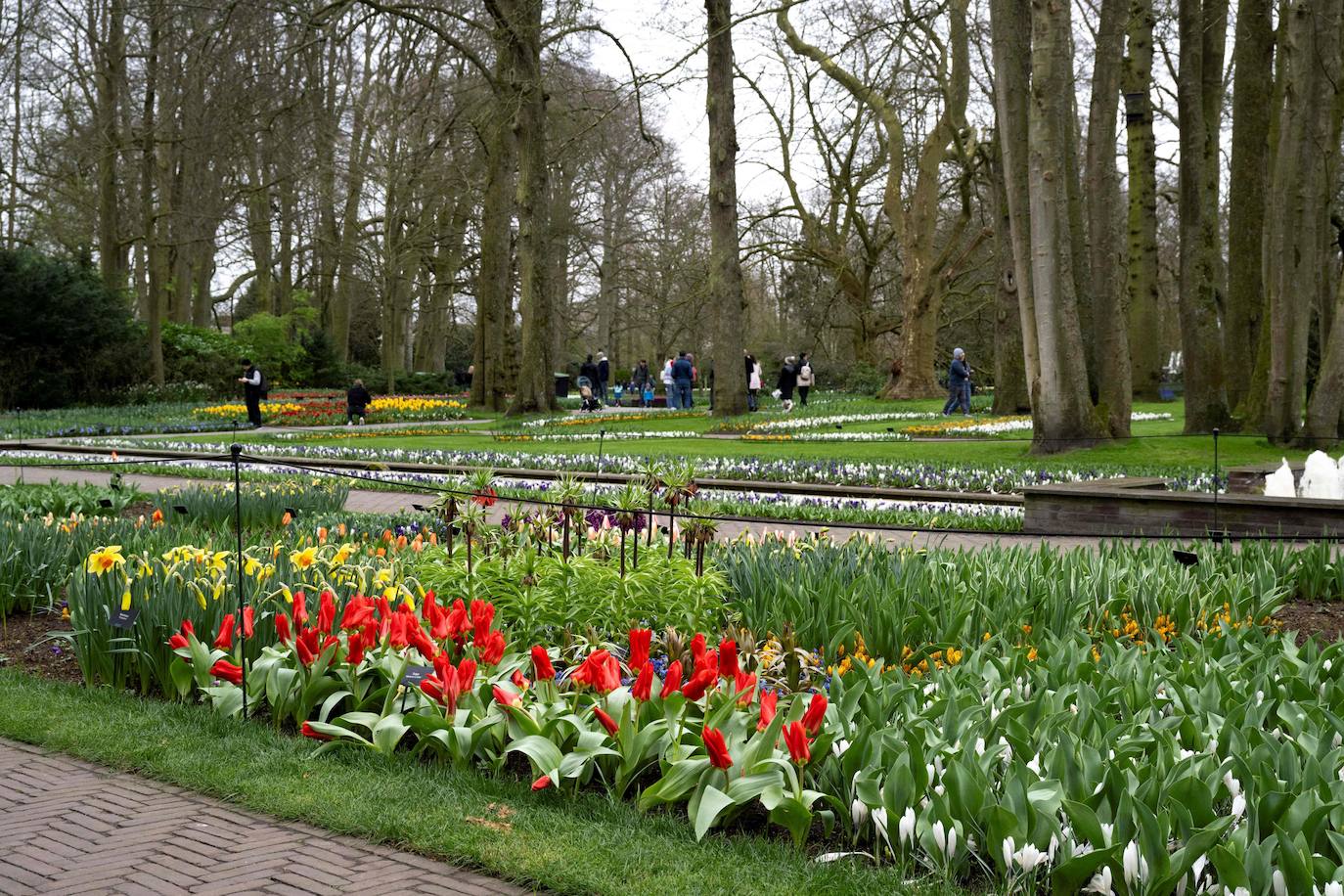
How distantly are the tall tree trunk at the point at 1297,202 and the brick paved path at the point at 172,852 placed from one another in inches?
474

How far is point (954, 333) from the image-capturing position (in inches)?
1800

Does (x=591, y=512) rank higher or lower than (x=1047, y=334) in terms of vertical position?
lower

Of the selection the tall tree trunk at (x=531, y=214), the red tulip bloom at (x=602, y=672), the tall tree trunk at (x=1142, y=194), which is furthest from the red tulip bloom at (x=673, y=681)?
the tall tree trunk at (x=531, y=214)

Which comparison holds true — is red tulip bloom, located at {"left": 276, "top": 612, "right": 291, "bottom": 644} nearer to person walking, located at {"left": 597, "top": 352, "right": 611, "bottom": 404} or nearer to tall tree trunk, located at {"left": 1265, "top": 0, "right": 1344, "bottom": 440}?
tall tree trunk, located at {"left": 1265, "top": 0, "right": 1344, "bottom": 440}

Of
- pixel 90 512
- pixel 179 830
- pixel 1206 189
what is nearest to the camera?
pixel 179 830

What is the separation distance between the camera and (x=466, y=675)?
438cm

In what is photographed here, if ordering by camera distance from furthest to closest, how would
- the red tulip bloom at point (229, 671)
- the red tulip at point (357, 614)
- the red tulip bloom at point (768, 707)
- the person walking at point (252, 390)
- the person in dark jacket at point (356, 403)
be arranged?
the person in dark jacket at point (356, 403)
the person walking at point (252, 390)
the red tulip at point (357, 614)
the red tulip bloom at point (229, 671)
the red tulip bloom at point (768, 707)

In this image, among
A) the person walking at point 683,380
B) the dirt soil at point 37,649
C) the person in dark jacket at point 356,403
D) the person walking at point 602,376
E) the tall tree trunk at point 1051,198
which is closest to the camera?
the dirt soil at point 37,649

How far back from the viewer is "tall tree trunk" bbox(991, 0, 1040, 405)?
14.8m

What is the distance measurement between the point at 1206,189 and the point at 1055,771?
20.9 meters

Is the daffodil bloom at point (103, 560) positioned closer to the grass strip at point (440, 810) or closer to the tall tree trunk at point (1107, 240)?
the grass strip at point (440, 810)

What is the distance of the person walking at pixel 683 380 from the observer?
117 feet

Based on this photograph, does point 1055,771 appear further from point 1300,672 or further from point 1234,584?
point 1234,584

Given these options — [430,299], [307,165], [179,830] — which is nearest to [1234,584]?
[179,830]
